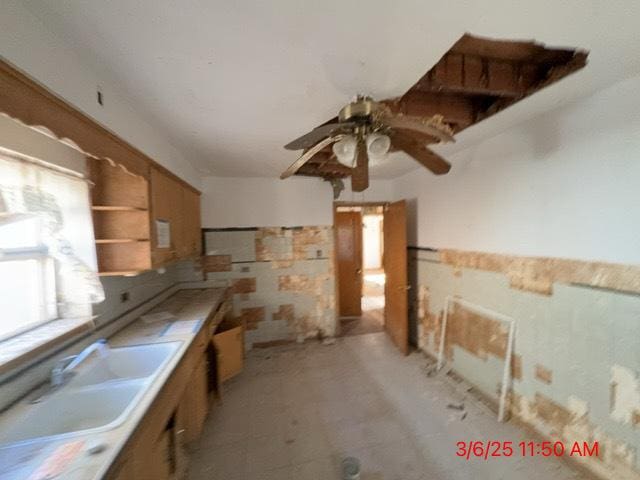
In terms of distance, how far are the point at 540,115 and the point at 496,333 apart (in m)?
1.65

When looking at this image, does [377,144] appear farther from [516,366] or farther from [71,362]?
[516,366]

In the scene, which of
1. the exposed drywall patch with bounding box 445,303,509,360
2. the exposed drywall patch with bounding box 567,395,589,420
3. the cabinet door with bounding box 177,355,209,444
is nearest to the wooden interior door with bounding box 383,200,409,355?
the exposed drywall patch with bounding box 445,303,509,360

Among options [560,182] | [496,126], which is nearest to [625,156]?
[560,182]

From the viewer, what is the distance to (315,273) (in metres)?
3.64

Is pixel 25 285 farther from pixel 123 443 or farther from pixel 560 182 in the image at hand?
pixel 560 182

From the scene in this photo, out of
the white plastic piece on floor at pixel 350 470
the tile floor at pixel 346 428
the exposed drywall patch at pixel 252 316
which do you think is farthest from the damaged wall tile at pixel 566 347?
the exposed drywall patch at pixel 252 316

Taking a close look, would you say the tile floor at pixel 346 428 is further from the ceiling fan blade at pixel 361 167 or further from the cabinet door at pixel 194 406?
the ceiling fan blade at pixel 361 167

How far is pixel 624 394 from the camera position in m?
1.38

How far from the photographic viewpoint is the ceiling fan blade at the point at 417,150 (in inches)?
57.1

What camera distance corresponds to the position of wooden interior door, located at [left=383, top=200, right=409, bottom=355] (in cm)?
321

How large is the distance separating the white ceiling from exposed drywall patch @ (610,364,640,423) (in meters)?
1.53

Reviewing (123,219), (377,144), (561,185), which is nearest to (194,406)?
(123,219)

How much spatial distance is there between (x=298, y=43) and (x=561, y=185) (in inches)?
70.5
